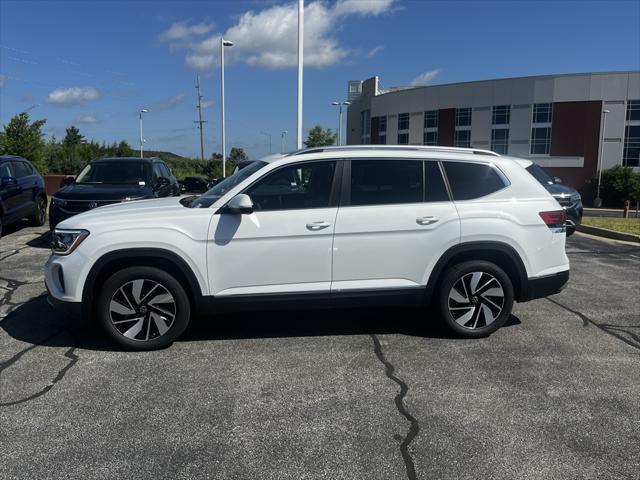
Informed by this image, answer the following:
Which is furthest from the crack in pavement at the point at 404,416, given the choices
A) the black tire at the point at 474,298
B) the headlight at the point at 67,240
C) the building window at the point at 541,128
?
the building window at the point at 541,128

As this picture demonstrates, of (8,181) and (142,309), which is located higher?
(8,181)

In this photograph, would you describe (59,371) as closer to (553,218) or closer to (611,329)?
(553,218)

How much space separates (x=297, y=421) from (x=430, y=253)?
2098 mm

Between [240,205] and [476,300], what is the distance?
238cm

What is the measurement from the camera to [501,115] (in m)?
56.8

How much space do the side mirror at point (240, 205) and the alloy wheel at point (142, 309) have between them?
89 centimetres

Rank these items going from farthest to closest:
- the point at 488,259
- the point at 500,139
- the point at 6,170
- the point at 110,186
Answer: the point at 500,139 < the point at 6,170 < the point at 110,186 < the point at 488,259

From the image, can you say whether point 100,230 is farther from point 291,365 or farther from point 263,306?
point 291,365

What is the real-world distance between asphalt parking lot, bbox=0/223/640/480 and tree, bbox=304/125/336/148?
6179 centimetres

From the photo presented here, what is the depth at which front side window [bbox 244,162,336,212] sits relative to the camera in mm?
4770

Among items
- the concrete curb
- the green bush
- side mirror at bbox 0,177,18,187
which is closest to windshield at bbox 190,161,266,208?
side mirror at bbox 0,177,18,187

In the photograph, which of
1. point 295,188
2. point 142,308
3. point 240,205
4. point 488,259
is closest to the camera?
point 240,205

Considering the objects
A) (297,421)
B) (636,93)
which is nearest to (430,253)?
(297,421)

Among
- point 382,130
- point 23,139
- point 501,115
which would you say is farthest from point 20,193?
point 382,130
